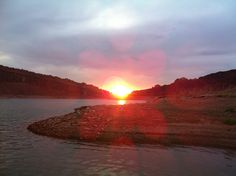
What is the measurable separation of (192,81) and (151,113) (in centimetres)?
9888

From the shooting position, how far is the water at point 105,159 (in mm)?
21953

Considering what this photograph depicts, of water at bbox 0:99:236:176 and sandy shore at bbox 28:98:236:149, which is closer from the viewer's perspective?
water at bbox 0:99:236:176

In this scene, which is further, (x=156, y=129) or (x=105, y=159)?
(x=156, y=129)

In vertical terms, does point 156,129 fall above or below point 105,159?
above

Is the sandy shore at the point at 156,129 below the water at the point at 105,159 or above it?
above

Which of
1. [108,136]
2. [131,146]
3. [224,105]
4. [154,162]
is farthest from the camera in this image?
[224,105]

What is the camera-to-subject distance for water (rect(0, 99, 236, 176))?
21953 millimetres

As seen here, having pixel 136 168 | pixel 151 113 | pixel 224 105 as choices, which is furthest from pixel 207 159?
pixel 224 105

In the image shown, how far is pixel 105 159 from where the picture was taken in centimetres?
2491

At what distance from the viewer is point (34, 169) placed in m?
21.8

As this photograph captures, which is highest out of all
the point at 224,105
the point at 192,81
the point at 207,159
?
the point at 192,81

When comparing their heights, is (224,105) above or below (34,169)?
above

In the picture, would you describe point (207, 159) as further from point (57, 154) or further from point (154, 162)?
point (57, 154)

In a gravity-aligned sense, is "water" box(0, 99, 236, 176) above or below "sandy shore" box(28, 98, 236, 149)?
below
